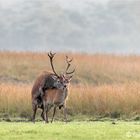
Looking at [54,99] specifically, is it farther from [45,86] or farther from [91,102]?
[91,102]

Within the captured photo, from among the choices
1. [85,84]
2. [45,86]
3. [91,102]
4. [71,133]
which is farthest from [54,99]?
[85,84]

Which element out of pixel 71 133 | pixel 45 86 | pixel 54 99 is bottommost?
pixel 71 133

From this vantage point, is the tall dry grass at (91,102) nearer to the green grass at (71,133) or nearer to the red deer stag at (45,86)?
the red deer stag at (45,86)

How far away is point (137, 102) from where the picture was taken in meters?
20.4

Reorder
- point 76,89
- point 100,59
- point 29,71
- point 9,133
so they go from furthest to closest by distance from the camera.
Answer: point 100,59, point 29,71, point 76,89, point 9,133

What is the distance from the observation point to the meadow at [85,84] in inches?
797

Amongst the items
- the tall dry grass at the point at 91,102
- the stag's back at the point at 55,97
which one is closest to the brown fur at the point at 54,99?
the stag's back at the point at 55,97

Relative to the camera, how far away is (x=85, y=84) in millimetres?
27562

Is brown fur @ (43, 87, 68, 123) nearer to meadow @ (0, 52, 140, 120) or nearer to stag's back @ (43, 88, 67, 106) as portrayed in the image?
stag's back @ (43, 88, 67, 106)

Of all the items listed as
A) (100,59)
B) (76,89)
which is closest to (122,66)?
(100,59)

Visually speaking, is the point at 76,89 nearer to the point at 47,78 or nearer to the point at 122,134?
the point at 47,78

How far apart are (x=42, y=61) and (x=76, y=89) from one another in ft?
31.6

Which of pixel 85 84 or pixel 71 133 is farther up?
pixel 85 84

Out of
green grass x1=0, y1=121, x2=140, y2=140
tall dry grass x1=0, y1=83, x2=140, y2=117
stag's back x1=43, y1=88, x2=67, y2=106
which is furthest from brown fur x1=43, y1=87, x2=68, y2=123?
tall dry grass x1=0, y1=83, x2=140, y2=117
